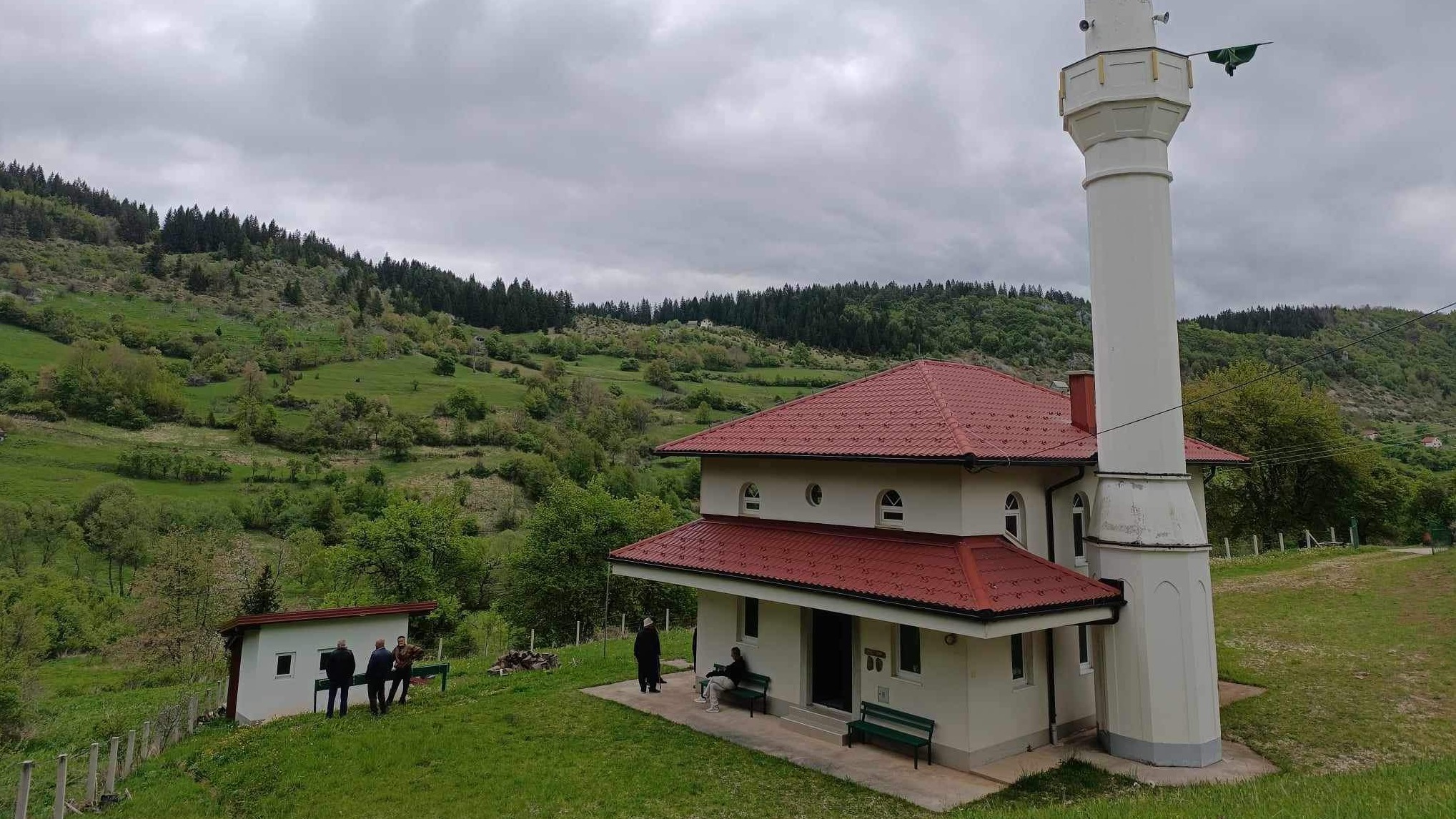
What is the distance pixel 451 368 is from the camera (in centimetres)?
10750

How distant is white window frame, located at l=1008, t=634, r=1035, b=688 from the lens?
12.2 metres

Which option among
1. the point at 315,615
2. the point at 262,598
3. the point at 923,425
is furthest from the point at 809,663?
the point at 262,598

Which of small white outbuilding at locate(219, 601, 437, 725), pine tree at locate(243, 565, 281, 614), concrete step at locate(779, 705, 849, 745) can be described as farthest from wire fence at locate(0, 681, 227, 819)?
concrete step at locate(779, 705, 849, 745)

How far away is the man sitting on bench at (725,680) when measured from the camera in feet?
46.3

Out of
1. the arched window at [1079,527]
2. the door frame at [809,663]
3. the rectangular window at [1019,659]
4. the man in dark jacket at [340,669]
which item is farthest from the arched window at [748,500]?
the man in dark jacket at [340,669]

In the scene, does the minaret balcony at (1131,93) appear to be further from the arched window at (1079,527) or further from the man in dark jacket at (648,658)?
the man in dark jacket at (648,658)

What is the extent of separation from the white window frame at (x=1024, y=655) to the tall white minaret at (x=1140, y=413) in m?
1.05

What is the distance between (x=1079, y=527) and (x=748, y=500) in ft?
21.4

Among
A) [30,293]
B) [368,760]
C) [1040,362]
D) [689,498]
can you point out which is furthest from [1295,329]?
[30,293]

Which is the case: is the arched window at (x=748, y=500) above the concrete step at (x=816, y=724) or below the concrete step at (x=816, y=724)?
above

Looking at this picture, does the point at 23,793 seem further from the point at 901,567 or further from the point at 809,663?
the point at 901,567

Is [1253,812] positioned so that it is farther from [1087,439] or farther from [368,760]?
[368,760]

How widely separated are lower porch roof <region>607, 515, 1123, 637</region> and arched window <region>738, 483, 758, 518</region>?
20.9 inches

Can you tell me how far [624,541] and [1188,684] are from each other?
2976 centimetres
